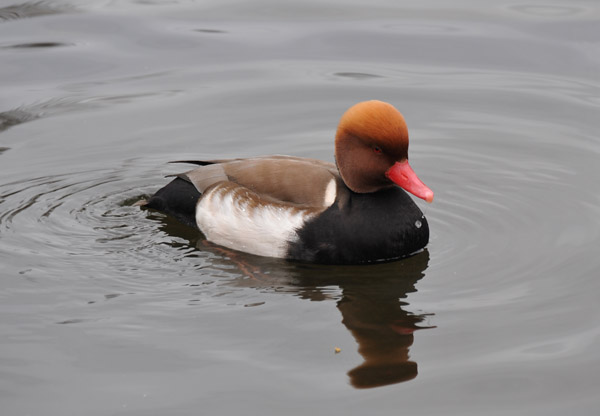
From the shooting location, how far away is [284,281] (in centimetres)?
668

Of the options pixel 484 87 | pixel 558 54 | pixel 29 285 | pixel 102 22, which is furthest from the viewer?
pixel 102 22

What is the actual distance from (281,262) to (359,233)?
1.94 feet

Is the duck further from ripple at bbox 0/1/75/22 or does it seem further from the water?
ripple at bbox 0/1/75/22

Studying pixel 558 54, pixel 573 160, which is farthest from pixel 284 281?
pixel 558 54

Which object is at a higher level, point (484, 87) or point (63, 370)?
point (484, 87)

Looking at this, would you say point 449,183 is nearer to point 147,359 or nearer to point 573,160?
point 573,160

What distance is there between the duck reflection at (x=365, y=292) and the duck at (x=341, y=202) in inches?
4.0

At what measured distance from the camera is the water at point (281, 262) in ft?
17.7

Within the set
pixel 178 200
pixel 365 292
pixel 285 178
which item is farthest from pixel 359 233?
pixel 178 200

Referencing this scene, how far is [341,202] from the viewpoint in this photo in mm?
6941

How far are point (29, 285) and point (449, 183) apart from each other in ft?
11.7

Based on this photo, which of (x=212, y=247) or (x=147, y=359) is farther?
(x=212, y=247)

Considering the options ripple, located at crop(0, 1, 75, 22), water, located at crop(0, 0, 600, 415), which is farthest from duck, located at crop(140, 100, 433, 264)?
ripple, located at crop(0, 1, 75, 22)

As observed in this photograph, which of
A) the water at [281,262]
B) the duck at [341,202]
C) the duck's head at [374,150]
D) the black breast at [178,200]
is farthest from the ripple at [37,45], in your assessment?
the duck's head at [374,150]
